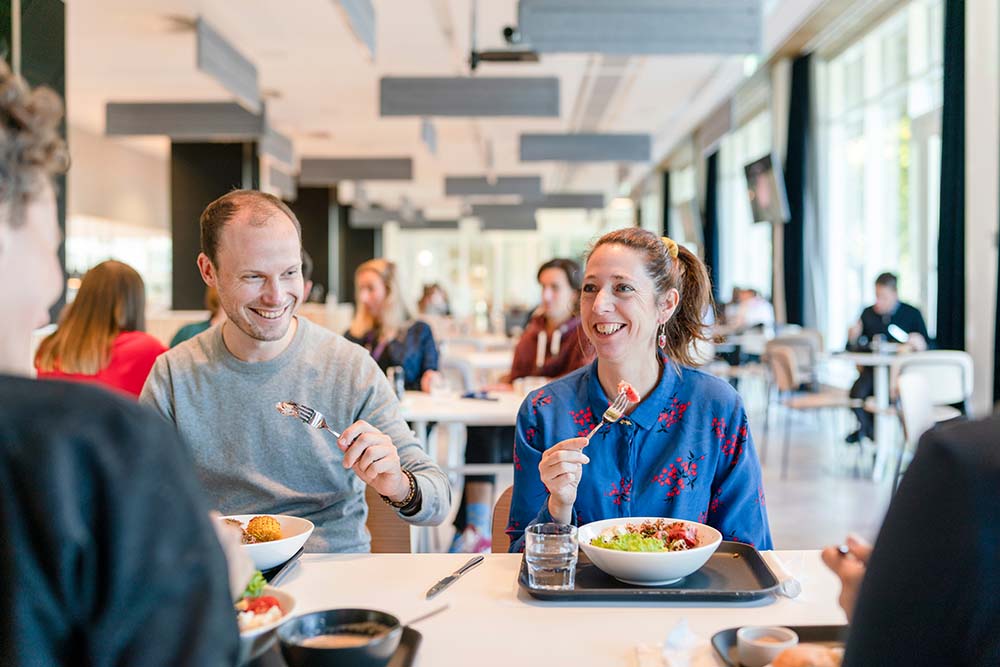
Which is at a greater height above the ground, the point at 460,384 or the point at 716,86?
the point at 716,86

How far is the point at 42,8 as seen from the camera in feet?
15.2

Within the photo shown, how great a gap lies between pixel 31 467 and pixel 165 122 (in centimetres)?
931

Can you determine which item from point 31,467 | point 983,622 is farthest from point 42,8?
point 983,622

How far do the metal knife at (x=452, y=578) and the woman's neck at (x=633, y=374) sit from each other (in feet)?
1.86

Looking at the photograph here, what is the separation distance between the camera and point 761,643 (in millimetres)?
1145

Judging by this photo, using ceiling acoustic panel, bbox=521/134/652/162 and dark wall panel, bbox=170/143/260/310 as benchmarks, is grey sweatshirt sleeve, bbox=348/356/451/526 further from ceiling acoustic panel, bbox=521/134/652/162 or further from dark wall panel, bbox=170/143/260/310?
dark wall panel, bbox=170/143/260/310

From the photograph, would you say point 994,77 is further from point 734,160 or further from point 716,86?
point 734,160

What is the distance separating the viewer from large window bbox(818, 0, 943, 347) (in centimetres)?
805

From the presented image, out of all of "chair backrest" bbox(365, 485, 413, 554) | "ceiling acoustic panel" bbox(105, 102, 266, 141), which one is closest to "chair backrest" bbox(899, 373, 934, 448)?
"chair backrest" bbox(365, 485, 413, 554)

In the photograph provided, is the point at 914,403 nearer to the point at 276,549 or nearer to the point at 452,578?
the point at 452,578

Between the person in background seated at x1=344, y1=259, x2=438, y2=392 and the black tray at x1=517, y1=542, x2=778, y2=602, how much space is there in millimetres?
3415

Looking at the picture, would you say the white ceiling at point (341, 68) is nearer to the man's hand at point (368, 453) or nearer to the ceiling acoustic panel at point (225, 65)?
the ceiling acoustic panel at point (225, 65)

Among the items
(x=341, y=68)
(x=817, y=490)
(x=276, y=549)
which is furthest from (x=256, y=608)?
(x=341, y=68)

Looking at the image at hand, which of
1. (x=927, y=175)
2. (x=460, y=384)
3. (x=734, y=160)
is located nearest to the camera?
(x=460, y=384)
